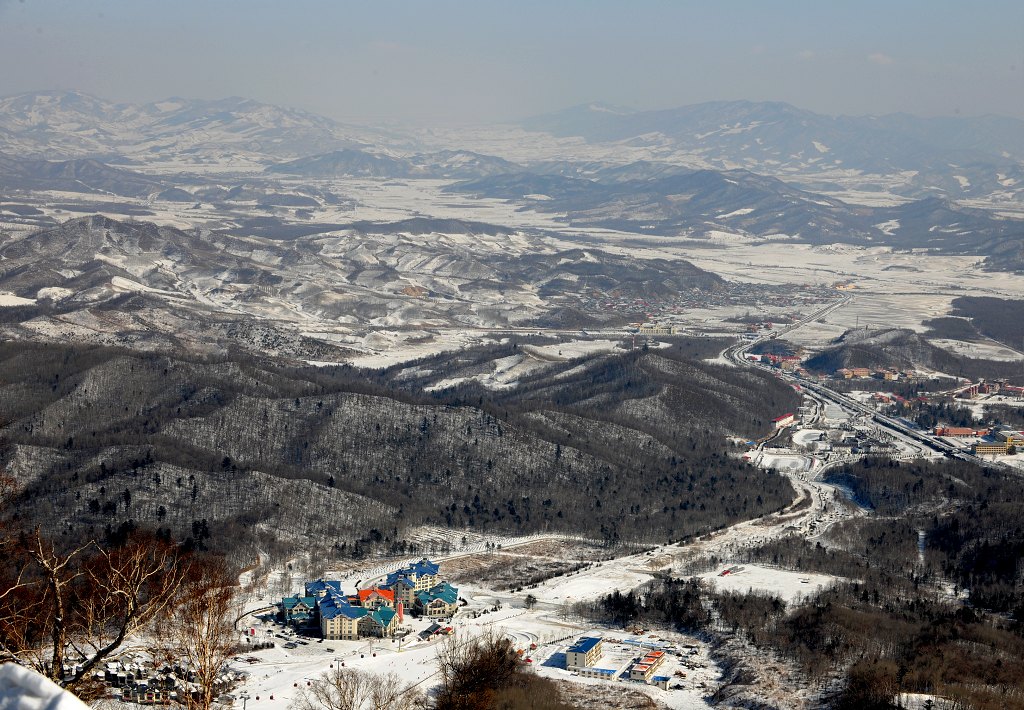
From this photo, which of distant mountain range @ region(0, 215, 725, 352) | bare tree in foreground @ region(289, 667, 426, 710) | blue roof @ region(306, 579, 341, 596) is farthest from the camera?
distant mountain range @ region(0, 215, 725, 352)

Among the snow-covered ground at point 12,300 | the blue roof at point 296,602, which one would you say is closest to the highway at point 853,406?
the blue roof at point 296,602

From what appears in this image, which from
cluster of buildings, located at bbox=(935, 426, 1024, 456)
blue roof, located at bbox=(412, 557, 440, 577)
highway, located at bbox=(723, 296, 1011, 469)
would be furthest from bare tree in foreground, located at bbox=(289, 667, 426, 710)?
cluster of buildings, located at bbox=(935, 426, 1024, 456)

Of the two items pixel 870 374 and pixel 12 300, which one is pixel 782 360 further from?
pixel 12 300

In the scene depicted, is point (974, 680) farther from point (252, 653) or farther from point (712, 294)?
point (712, 294)

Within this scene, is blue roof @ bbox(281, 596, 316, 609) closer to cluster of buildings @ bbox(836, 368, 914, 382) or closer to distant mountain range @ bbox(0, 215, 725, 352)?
distant mountain range @ bbox(0, 215, 725, 352)

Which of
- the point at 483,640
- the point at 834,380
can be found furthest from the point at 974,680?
the point at 834,380

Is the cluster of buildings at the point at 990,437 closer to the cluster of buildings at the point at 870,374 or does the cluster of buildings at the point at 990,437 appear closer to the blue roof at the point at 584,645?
the cluster of buildings at the point at 870,374
